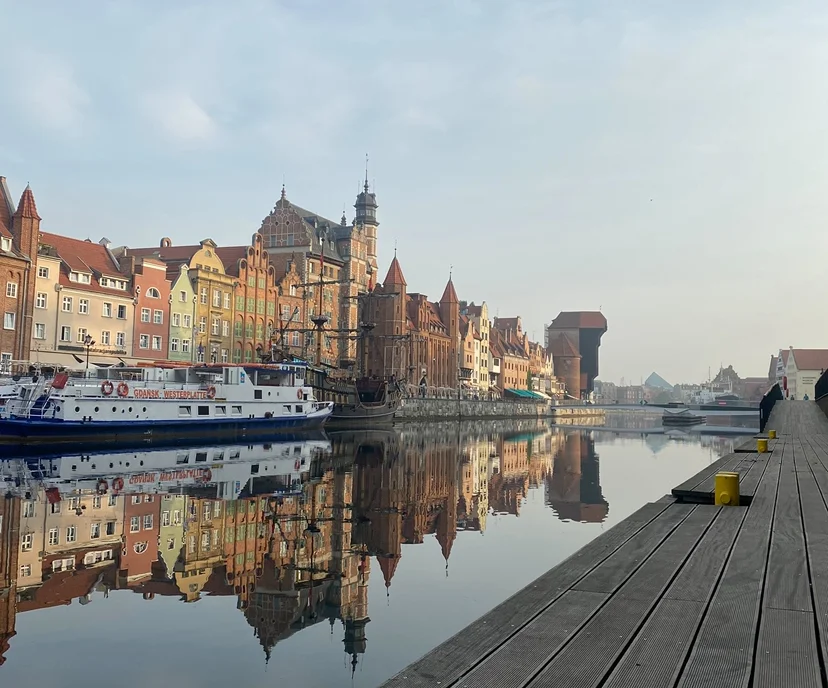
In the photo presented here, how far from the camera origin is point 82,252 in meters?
65.6

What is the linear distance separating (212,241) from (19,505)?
201 ft

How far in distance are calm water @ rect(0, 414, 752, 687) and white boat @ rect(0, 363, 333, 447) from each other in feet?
46.7

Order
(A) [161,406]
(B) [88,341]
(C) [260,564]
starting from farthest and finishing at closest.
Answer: (B) [88,341], (A) [161,406], (C) [260,564]

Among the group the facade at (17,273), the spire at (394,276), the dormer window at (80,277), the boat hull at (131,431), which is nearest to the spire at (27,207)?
the facade at (17,273)

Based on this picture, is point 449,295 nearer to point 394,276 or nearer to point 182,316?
point 394,276

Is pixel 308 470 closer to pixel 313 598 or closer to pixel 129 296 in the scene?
pixel 313 598

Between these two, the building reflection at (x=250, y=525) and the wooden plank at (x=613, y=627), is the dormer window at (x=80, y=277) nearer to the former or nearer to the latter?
the building reflection at (x=250, y=525)

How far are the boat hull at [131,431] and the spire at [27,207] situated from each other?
22120 mm

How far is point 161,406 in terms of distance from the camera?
157 ft

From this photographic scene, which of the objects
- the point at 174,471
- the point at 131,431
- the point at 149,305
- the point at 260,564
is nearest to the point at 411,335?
the point at 149,305

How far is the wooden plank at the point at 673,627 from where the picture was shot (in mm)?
4410

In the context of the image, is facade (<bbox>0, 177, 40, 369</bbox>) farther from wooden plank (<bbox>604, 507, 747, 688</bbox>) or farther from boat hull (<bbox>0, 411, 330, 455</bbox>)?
wooden plank (<bbox>604, 507, 747, 688</bbox>)

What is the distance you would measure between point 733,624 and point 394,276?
4147 inches

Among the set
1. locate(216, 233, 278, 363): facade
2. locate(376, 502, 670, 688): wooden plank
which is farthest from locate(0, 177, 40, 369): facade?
locate(376, 502, 670, 688): wooden plank
